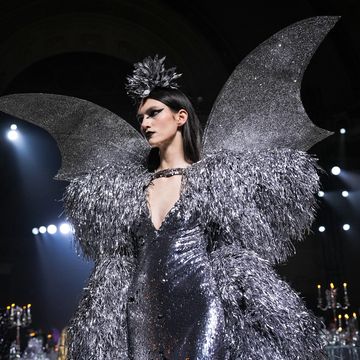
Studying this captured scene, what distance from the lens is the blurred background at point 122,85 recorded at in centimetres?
755

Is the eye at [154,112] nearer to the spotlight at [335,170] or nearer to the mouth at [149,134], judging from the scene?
the mouth at [149,134]

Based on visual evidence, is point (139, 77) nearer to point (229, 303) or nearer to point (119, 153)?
point (119, 153)

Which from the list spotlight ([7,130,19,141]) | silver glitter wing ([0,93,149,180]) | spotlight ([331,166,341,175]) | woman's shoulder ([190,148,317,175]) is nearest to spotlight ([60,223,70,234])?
spotlight ([7,130,19,141])

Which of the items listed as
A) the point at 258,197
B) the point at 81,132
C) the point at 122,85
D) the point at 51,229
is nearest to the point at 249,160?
the point at 258,197

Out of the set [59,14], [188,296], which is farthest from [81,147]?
[59,14]

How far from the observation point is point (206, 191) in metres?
1.75

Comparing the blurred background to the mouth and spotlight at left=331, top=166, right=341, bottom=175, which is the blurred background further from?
the mouth

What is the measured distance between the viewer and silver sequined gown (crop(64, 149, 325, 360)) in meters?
1.55

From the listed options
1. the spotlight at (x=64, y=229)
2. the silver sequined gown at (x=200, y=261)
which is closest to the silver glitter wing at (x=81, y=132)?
the silver sequined gown at (x=200, y=261)

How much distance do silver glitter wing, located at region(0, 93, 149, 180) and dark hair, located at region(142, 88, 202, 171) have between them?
0.39ft

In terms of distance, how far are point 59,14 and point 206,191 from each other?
6.41 metres

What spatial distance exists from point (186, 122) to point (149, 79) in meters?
0.18

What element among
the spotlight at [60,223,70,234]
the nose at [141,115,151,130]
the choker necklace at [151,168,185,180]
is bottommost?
the choker necklace at [151,168,185,180]

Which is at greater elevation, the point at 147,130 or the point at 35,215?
the point at 35,215
